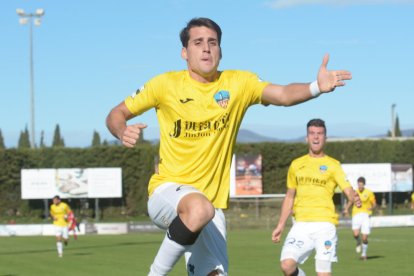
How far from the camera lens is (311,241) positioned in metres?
13.5

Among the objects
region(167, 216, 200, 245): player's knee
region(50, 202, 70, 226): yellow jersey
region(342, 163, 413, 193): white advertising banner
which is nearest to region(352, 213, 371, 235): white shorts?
region(50, 202, 70, 226): yellow jersey

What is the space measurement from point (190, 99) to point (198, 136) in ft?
1.04

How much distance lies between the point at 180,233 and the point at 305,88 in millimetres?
1557

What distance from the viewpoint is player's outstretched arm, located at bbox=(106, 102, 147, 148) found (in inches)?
289

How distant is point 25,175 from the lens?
59438 millimetres

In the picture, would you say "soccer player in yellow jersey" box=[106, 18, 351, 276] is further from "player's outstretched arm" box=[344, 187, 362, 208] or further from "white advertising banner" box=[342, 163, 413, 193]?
"white advertising banner" box=[342, 163, 413, 193]

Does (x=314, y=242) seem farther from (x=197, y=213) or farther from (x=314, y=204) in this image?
(x=197, y=213)

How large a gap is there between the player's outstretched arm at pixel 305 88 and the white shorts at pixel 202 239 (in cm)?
104

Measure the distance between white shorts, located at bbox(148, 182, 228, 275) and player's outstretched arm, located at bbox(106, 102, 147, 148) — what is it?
1.68ft

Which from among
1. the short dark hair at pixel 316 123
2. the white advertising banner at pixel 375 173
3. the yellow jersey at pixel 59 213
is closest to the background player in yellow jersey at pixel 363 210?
the yellow jersey at pixel 59 213

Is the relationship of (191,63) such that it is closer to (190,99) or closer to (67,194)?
(190,99)

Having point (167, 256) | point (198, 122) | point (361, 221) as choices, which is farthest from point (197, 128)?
point (361, 221)

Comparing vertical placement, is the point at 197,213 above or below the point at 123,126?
below

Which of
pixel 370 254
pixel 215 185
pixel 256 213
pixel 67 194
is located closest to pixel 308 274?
pixel 370 254
